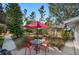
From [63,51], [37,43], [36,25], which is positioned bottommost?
[63,51]

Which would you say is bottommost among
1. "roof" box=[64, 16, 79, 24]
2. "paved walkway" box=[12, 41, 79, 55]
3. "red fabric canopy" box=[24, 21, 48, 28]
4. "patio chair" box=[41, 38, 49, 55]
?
"paved walkway" box=[12, 41, 79, 55]

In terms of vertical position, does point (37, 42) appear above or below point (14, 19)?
below

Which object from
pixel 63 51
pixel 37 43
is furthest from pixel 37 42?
pixel 63 51

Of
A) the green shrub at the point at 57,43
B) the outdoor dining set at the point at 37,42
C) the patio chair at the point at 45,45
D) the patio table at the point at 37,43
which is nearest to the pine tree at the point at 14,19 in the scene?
the outdoor dining set at the point at 37,42

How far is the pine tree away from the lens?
2.33m

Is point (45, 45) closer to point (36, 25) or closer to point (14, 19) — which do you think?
point (36, 25)

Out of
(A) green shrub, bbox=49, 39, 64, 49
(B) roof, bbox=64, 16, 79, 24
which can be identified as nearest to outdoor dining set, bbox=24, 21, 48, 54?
(A) green shrub, bbox=49, 39, 64, 49

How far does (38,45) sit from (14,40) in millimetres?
356

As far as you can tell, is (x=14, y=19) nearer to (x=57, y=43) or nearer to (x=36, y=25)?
(x=36, y=25)

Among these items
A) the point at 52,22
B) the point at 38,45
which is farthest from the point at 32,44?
the point at 52,22

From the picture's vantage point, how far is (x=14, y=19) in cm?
233

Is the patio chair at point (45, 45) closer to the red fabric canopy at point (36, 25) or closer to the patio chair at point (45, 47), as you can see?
the patio chair at point (45, 47)

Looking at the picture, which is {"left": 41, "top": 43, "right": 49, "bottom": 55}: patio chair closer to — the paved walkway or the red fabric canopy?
the paved walkway
